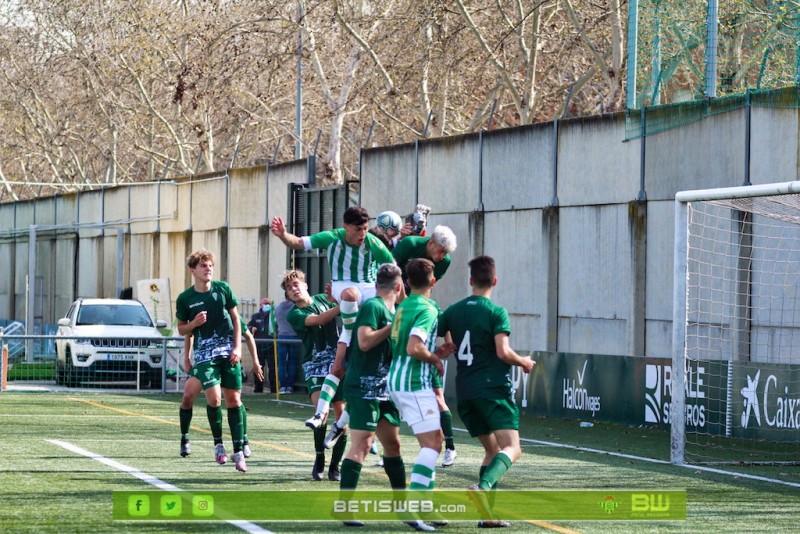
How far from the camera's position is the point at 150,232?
4491 centimetres

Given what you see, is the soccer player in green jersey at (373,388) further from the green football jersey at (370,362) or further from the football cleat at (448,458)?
the football cleat at (448,458)

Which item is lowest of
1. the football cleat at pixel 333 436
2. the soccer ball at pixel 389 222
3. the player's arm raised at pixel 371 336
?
the football cleat at pixel 333 436

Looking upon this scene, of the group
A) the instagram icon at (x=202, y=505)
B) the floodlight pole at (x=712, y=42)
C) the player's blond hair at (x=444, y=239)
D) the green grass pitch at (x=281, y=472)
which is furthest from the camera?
the floodlight pole at (x=712, y=42)

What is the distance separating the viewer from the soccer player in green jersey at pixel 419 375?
9883mm

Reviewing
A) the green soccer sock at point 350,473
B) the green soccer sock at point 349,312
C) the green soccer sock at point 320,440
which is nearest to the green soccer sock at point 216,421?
the green soccer sock at point 320,440

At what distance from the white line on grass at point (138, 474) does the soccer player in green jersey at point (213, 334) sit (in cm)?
Result: 93

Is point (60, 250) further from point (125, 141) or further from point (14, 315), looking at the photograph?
point (125, 141)

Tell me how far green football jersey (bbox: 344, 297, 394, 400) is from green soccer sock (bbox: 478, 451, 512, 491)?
3.28ft

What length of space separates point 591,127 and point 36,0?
106ft

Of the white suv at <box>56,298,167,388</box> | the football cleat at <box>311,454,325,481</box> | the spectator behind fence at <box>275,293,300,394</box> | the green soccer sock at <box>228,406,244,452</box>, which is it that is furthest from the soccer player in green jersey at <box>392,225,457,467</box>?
the white suv at <box>56,298,167,388</box>

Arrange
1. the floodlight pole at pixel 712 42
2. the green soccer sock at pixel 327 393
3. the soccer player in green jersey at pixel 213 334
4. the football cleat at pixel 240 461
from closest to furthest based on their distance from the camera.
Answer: the green soccer sock at pixel 327 393 < the football cleat at pixel 240 461 < the soccer player in green jersey at pixel 213 334 < the floodlight pole at pixel 712 42

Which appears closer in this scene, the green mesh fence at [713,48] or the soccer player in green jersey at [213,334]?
the soccer player in green jersey at [213,334]

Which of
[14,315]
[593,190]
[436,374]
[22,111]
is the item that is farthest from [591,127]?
[22,111]

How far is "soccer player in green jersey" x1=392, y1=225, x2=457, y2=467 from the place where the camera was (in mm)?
12648
